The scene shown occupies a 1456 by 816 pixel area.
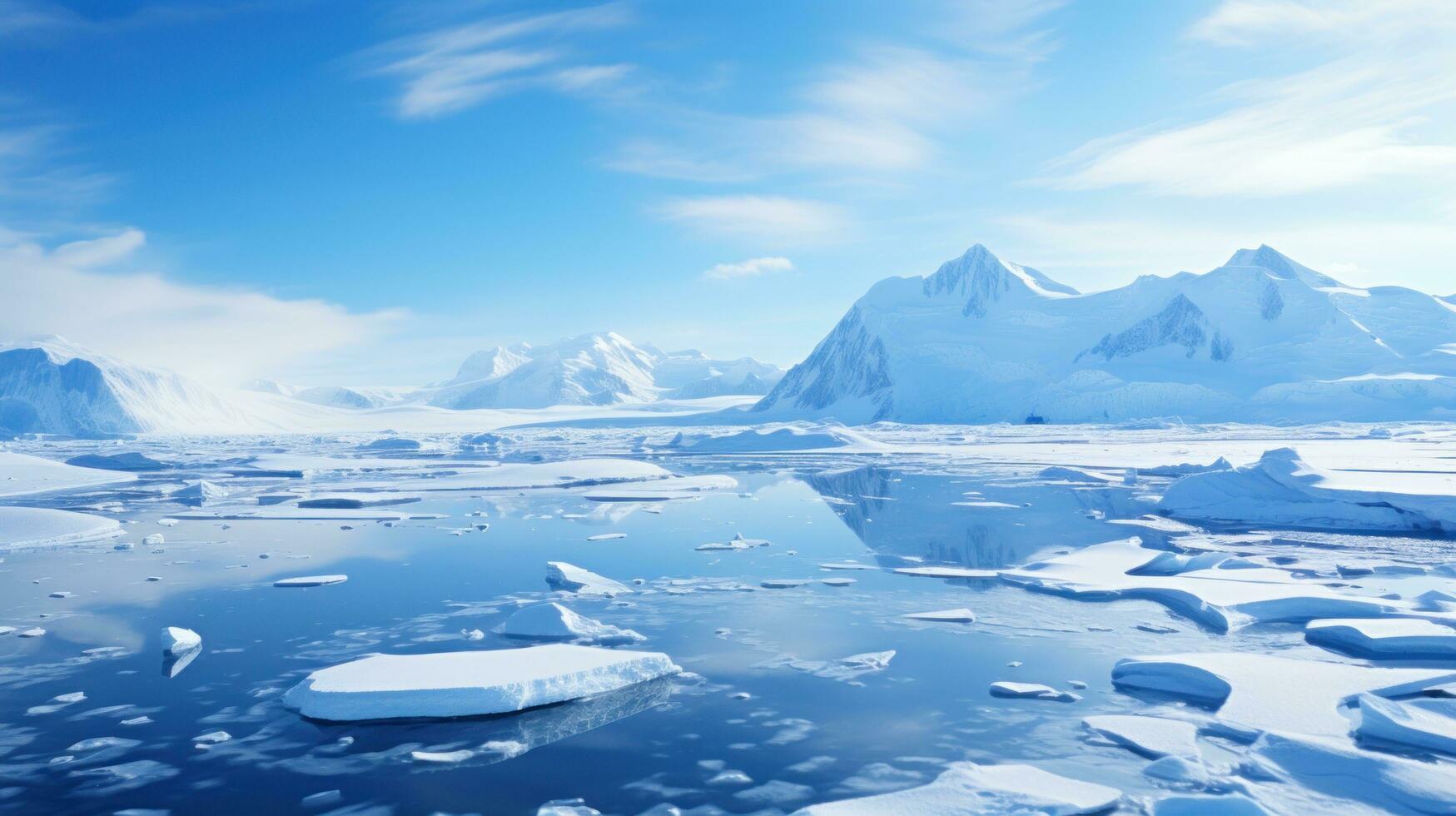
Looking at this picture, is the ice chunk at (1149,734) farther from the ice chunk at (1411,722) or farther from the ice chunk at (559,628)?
the ice chunk at (559,628)

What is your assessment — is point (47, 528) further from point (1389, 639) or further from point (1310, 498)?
point (1310, 498)

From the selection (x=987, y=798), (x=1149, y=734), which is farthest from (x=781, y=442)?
(x=987, y=798)

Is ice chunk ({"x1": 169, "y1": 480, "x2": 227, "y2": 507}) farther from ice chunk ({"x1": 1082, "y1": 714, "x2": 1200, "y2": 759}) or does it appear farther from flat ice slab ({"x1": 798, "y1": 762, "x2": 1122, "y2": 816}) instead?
ice chunk ({"x1": 1082, "y1": 714, "x2": 1200, "y2": 759})

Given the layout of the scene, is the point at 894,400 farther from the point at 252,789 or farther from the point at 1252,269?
the point at 252,789

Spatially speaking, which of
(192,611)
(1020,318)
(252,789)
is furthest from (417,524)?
(1020,318)

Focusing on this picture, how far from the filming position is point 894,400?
81.8 meters

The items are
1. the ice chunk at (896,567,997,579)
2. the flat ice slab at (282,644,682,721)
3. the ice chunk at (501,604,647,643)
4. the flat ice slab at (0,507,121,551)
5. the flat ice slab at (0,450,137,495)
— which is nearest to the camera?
the flat ice slab at (282,644,682,721)

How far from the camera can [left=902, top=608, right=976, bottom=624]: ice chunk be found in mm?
9680

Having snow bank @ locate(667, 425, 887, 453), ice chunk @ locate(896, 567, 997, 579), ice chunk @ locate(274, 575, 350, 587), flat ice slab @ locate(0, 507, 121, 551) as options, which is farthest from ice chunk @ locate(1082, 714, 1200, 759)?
snow bank @ locate(667, 425, 887, 453)

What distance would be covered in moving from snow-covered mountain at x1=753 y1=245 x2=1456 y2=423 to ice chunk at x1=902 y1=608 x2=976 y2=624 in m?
60.7

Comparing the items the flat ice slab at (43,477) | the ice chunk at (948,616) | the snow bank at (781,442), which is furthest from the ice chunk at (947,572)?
the snow bank at (781,442)

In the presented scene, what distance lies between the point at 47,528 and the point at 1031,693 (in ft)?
58.1

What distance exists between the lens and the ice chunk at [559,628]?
354 inches

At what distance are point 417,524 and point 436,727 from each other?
39.5 feet
